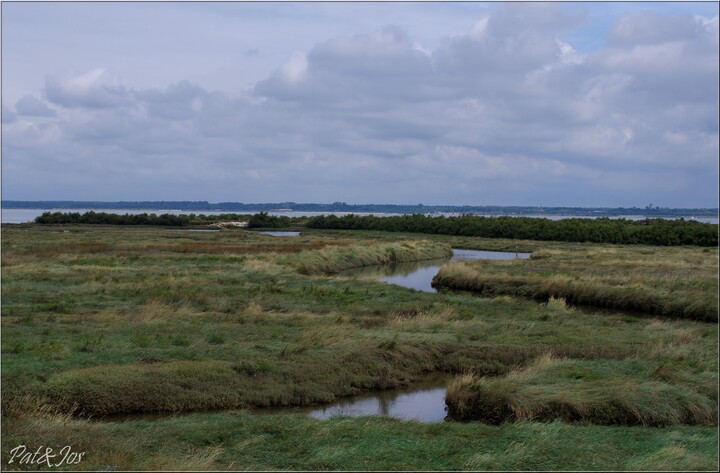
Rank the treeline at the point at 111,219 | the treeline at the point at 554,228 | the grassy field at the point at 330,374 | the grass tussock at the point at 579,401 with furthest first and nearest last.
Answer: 1. the treeline at the point at 111,219
2. the treeline at the point at 554,228
3. the grass tussock at the point at 579,401
4. the grassy field at the point at 330,374

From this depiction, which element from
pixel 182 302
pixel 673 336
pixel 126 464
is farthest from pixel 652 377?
pixel 182 302

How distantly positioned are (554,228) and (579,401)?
253ft

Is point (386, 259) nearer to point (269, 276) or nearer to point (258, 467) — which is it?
point (269, 276)

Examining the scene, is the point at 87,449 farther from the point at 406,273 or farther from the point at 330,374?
the point at 406,273

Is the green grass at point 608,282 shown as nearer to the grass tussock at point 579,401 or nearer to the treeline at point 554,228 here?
the grass tussock at point 579,401

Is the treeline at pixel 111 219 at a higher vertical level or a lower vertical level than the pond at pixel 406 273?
higher

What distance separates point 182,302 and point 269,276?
441 inches

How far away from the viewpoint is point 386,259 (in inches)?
2218

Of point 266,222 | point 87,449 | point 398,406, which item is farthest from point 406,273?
point 266,222

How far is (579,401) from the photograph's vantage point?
45.8ft

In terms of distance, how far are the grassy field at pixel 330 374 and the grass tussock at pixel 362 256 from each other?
530 inches

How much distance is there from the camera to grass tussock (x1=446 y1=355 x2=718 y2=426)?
1378 cm

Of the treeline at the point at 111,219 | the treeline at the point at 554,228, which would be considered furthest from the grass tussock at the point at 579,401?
the treeline at the point at 111,219

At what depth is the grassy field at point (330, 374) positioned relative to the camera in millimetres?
10328
